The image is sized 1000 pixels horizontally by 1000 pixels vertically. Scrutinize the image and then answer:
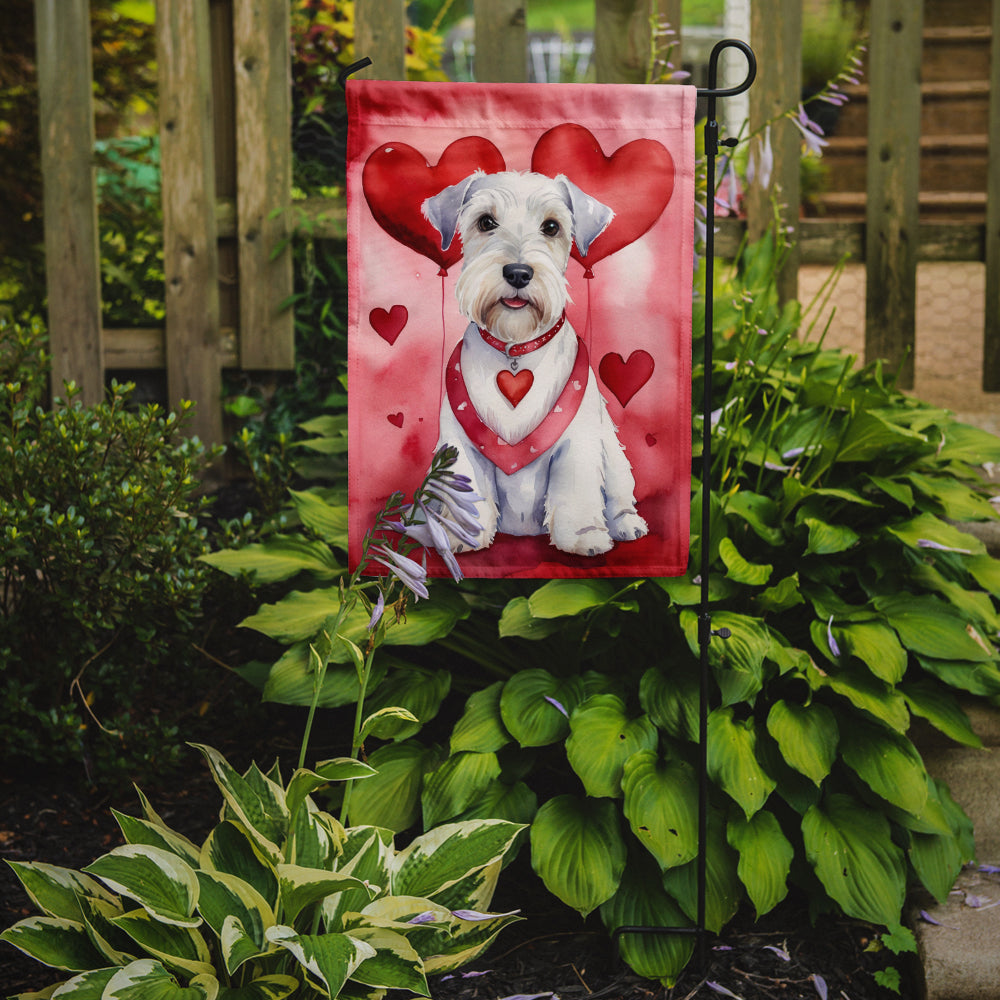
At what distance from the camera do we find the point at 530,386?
180cm

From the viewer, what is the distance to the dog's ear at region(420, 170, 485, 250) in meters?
1.73

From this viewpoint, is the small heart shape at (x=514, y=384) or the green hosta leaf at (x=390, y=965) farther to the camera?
the small heart shape at (x=514, y=384)

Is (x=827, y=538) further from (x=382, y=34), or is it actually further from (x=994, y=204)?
(x=382, y=34)

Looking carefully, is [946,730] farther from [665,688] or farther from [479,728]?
[479,728]

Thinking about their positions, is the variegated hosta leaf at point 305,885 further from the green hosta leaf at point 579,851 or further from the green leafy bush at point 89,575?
the green leafy bush at point 89,575

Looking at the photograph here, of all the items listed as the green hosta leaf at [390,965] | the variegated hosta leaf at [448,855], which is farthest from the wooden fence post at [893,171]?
the green hosta leaf at [390,965]

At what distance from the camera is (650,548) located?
6.06 feet

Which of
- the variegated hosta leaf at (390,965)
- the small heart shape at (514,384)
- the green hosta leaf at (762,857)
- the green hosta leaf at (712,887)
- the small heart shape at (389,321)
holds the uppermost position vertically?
the small heart shape at (389,321)

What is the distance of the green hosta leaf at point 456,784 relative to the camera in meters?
1.89

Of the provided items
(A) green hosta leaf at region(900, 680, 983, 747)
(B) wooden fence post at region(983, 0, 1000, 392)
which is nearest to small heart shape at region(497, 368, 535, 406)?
(A) green hosta leaf at region(900, 680, 983, 747)

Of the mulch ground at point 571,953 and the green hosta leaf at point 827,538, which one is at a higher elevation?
the green hosta leaf at point 827,538

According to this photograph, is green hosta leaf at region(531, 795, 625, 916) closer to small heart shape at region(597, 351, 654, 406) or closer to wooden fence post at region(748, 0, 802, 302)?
small heart shape at region(597, 351, 654, 406)

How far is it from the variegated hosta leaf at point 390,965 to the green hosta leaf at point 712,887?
0.58m

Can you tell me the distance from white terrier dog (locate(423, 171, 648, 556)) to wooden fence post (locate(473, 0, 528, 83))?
1.59m
